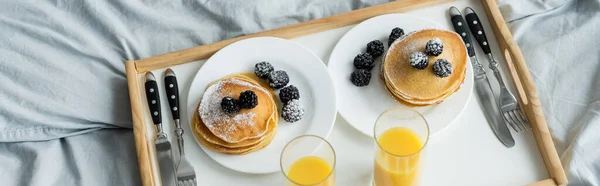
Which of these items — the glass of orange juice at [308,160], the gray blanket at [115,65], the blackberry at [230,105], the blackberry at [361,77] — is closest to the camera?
the glass of orange juice at [308,160]

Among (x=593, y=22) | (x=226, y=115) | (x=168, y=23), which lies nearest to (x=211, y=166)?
(x=226, y=115)

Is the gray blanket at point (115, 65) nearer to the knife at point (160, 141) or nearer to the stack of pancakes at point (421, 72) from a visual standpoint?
the knife at point (160, 141)

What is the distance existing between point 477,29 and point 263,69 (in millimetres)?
514

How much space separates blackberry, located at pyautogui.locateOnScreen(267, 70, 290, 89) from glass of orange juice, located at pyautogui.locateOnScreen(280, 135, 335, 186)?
0.71 ft

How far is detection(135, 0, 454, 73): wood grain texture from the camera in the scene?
1682 millimetres

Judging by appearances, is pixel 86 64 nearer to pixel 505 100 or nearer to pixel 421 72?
pixel 421 72

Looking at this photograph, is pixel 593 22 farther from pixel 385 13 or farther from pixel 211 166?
pixel 211 166

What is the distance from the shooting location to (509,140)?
155 cm

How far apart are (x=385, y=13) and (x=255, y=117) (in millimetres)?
440

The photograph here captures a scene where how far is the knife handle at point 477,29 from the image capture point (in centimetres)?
165

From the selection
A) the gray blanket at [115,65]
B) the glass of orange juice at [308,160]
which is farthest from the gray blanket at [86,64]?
the glass of orange juice at [308,160]

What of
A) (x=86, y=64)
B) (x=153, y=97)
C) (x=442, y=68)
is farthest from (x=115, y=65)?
(x=442, y=68)

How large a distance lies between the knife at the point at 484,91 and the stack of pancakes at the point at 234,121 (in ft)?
1.55

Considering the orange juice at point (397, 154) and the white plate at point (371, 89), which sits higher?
the white plate at point (371, 89)
